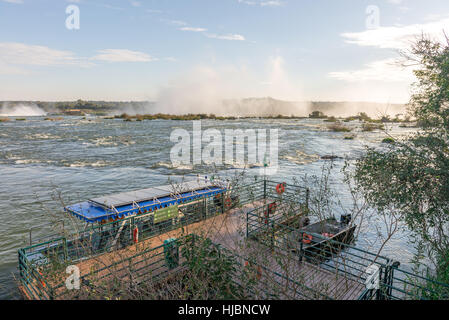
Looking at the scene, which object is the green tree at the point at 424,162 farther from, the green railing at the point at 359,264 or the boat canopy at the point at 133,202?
the boat canopy at the point at 133,202

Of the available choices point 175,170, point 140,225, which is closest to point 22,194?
point 175,170

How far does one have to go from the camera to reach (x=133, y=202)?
12.4 metres

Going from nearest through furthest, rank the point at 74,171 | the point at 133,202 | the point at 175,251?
the point at 175,251 → the point at 133,202 → the point at 74,171

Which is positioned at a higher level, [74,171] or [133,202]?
[133,202]

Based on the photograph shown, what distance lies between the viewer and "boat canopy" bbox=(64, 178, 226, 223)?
1140 cm

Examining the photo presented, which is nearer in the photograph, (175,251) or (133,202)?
(175,251)

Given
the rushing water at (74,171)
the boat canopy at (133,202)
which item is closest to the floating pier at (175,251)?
the boat canopy at (133,202)

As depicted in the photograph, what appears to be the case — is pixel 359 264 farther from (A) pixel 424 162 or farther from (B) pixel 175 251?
(B) pixel 175 251

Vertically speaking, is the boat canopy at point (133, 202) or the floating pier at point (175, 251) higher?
the boat canopy at point (133, 202)

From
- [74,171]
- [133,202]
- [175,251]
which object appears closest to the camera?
[175,251]

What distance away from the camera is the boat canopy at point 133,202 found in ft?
37.4

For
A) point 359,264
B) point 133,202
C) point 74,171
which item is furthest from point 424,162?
point 74,171
